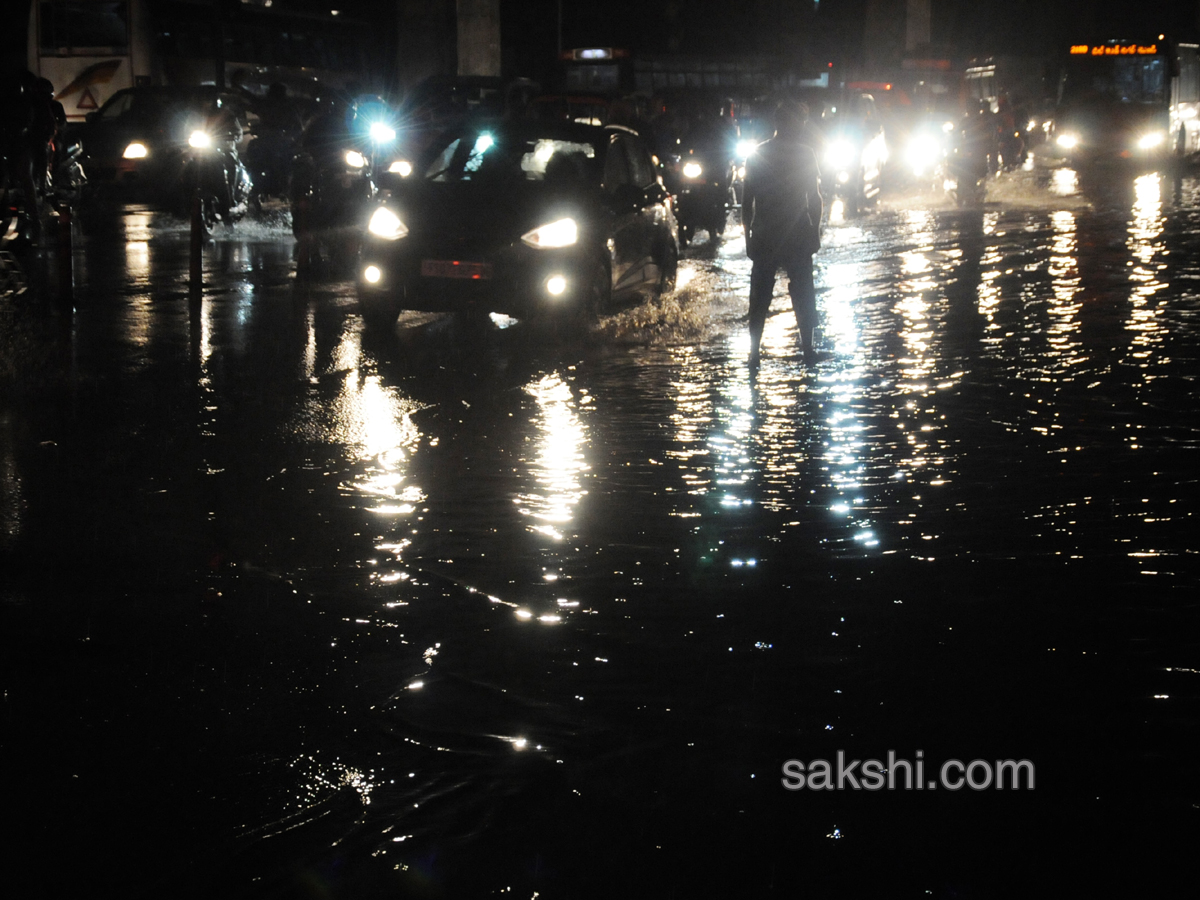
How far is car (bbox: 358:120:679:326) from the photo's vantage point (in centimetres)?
1106

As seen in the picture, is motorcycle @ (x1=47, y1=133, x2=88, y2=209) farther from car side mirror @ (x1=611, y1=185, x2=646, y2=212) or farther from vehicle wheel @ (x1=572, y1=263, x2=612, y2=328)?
vehicle wheel @ (x1=572, y1=263, x2=612, y2=328)

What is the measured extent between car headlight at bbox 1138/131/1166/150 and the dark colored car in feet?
87.6

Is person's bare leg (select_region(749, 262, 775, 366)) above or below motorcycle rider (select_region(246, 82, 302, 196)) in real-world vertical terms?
below

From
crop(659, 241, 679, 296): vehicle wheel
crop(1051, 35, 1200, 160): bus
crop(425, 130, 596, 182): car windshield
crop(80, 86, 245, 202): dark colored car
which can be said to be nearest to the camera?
crop(425, 130, 596, 182): car windshield

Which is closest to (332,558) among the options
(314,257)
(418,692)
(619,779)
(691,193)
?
(418,692)

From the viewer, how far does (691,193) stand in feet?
67.1

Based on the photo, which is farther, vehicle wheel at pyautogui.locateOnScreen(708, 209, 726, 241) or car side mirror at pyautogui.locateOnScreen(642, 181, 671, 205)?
vehicle wheel at pyautogui.locateOnScreen(708, 209, 726, 241)

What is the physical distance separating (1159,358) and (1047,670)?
645 centimetres

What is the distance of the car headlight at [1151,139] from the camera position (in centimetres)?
3984

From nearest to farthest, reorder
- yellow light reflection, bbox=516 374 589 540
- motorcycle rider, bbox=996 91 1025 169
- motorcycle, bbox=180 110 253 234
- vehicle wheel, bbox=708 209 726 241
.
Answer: yellow light reflection, bbox=516 374 589 540 < vehicle wheel, bbox=708 209 726 241 < motorcycle, bbox=180 110 253 234 < motorcycle rider, bbox=996 91 1025 169

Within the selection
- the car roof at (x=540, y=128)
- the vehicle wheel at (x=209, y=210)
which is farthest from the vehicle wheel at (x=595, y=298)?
the vehicle wheel at (x=209, y=210)

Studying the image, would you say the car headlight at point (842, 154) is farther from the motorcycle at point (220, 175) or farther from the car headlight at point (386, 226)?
the car headlight at point (386, 226)

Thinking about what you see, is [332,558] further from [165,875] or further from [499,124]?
[499,124]

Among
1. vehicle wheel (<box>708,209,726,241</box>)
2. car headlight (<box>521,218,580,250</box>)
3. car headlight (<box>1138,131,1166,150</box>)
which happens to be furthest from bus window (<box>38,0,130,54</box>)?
car headlight (<box>1138,131,1166,150</box>)
